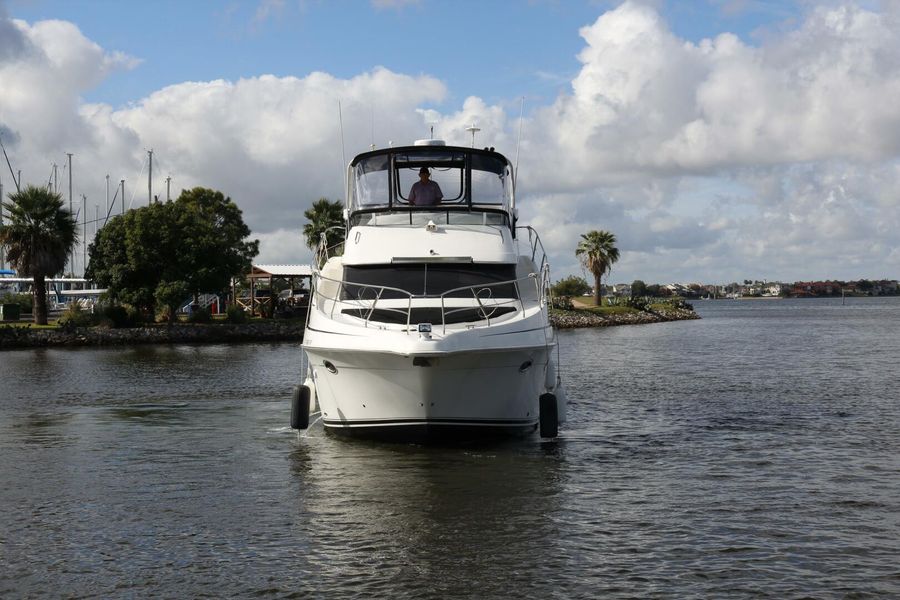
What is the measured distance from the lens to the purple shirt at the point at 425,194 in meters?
18.3

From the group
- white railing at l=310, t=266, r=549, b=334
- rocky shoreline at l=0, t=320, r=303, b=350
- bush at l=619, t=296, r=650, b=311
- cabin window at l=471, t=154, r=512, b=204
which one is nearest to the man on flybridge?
cabin window at l=471, t=154, r=512, b=204

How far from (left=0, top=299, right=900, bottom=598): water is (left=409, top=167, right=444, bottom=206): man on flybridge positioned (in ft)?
16.4

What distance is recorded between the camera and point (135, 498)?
12.2 meters

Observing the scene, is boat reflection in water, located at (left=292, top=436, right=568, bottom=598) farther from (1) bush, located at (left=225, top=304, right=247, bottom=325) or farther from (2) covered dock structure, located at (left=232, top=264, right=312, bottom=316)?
(2) covered dock structure, located at (left=232, top=264, right=312, bottom=316)

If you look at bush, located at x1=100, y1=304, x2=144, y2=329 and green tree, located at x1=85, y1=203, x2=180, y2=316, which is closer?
bush, located at x1=100, y1=304, x2=144, y2=329

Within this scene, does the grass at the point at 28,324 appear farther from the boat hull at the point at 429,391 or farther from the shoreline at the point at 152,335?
the boat hull at the point at 429,391

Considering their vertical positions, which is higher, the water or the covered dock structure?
the covered dock structure

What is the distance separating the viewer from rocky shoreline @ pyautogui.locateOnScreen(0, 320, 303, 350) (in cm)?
4694

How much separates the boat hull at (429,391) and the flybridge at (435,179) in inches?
168

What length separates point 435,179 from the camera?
1869 centimetres

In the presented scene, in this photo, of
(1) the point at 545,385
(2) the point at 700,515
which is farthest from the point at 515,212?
(2) the point at 700,515

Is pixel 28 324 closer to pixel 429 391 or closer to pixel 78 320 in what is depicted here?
pixel 78 320

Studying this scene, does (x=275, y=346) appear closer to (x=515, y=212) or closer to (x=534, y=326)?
(x=515, y=212)

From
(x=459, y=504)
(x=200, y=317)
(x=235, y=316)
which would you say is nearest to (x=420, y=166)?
(x=459, y=504)
